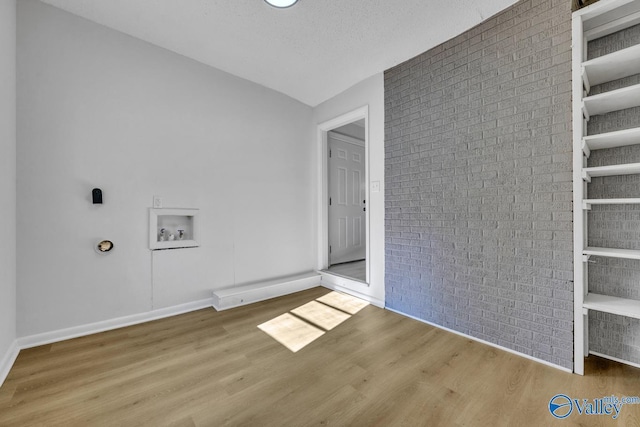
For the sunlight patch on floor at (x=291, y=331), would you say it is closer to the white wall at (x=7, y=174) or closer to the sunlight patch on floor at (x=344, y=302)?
the sunlight patch on floor at (x=344, y=302)

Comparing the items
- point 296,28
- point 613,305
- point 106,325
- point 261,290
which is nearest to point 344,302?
point 261,290

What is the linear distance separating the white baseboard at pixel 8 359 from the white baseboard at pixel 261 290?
4.51 ft

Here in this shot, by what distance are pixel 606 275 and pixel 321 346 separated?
6.67 feet

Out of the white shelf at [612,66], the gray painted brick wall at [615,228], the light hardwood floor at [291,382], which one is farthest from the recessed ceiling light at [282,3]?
the light hardwood floor at [291,382]

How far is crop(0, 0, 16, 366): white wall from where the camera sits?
162 cm

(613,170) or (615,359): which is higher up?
(613,170)

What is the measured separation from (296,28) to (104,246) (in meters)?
2.48

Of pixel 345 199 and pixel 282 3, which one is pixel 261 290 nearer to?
pixel 345 199

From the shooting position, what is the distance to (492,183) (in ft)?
6.32

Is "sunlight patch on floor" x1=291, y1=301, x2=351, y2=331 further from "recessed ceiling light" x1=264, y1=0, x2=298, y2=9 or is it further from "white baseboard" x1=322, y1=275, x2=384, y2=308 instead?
"recessed ceiling light" x1=264, y1=0, x2=298, y2=9

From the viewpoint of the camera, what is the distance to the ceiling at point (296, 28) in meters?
1.92

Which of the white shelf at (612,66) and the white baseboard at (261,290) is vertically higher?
the white shelf at (612,66)

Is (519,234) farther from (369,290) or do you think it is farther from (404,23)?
(404,23)

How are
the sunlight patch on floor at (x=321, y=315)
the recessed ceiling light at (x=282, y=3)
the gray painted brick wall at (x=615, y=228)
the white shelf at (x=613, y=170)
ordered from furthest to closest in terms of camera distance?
the sunlight patch on floor at (x=321, y=315), the recessed ceiling light at (x=282, y=3), the gray painted brick wall at (x=615, y=228), the white shelf at (x=613, y=170)
